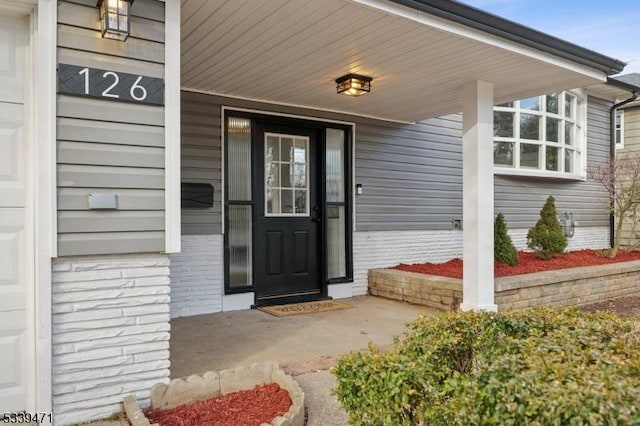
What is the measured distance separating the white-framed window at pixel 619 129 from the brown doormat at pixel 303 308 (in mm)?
7459

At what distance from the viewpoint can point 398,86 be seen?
458 centimetres

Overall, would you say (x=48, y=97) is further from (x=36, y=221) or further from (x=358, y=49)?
(x=358, y=49)

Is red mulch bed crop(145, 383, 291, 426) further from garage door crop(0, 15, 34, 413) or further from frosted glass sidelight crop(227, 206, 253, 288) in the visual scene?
frosted glass sidelight crop(227, 206, 253, 288)

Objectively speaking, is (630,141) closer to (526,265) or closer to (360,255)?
(526,265)

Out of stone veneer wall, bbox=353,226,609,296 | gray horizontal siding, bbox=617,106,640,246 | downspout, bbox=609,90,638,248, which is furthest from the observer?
downspout, bbox=609,90,638,248

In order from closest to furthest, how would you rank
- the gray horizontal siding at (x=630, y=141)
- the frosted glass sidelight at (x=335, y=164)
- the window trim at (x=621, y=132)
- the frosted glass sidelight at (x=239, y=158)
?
the frosted glass sidelight at (x=239, y=158), the frosted glass sidelight at (x=335, y=164), the gray horizontal siding at (x=630, y=141), the window trim at (x=621, y=132)

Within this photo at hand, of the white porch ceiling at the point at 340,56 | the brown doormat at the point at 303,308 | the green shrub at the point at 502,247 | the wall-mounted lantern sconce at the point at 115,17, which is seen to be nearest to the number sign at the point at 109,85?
the wall-mounted lantern sconce at the point at 115,17

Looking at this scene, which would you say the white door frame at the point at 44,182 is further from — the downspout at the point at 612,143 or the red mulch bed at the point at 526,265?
the downspout at the point at 612,143

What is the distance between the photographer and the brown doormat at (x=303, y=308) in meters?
4.81

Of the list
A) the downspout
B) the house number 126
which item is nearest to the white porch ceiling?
the house number 126

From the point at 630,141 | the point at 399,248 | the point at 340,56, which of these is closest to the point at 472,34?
the point at 340,56

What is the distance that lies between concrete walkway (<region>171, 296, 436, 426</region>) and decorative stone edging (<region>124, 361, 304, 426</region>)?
13 cm

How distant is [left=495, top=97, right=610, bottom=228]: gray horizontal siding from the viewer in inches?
292

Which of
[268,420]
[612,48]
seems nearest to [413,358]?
[268,420]
